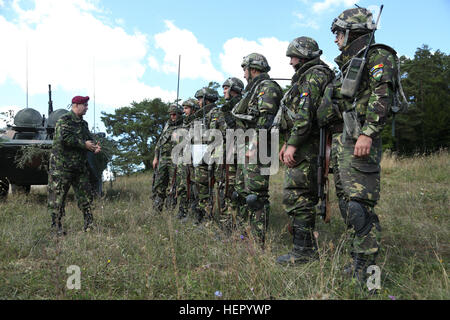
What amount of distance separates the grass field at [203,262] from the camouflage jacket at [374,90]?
0.98m

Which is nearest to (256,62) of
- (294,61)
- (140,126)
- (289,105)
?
(294,61)

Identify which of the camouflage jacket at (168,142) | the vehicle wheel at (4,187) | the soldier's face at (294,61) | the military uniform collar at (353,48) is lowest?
the vehicle wheel at (4,187)

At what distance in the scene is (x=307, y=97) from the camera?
3.34 meters

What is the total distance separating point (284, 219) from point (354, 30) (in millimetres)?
3558

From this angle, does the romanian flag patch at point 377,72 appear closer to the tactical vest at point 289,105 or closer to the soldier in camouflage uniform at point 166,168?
the tactical vest at point 289,105

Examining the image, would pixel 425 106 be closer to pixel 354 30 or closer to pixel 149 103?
pixel 149 103

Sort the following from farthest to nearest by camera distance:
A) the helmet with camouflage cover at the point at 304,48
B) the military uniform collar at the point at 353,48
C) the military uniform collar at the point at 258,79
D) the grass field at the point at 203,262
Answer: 1. the military uniform collar at the point at 258,79
2. the helmet with camouflage cover at the point at 304,48
3. the military uniform collar at the point at 353,48
4. the grass field at the point at 203,262

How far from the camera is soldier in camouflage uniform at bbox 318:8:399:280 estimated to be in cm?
263

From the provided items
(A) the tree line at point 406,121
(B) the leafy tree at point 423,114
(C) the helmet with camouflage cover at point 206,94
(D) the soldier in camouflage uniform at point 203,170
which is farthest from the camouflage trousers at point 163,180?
(B) the leafy tree at point 423,114

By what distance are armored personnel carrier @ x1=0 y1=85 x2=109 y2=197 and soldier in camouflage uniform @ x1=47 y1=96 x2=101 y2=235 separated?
2.10m

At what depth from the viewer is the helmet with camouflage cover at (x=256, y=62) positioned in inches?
175

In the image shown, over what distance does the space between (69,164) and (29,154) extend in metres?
2.32

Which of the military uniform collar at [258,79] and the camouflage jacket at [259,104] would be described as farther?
the military uniform collar at [258,79]
